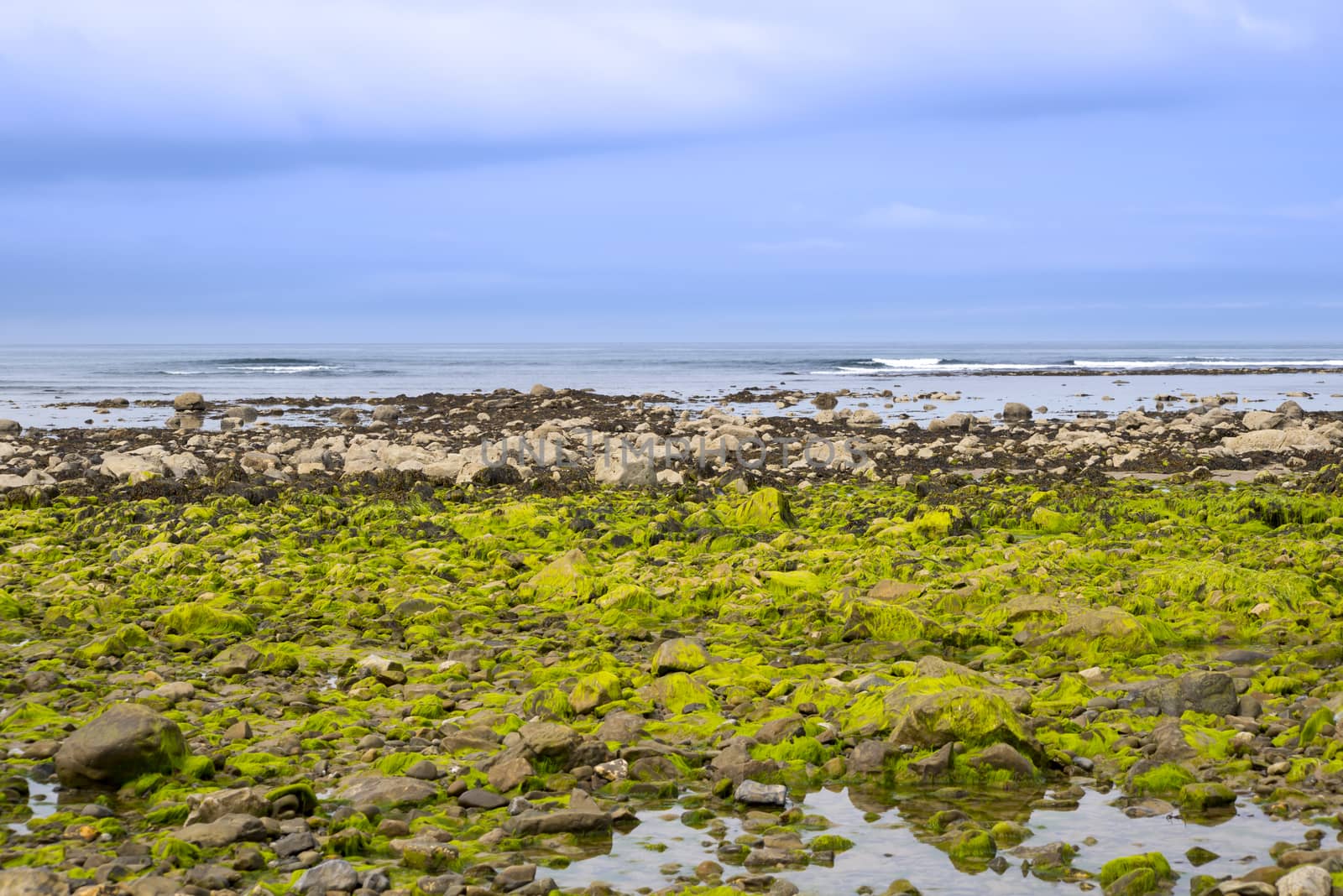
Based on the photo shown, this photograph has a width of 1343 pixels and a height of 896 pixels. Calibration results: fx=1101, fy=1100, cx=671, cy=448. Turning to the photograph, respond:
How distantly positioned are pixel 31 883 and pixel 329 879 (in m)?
1.13

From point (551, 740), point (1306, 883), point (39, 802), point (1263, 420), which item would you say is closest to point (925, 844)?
point (1306, 883)

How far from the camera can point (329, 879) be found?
4.46 meters

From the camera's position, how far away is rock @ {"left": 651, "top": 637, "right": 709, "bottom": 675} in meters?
7.54

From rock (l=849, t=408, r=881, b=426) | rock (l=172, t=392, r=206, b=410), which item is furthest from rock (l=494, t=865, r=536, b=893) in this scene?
rock (l=172, t=392, r=206, b=410)

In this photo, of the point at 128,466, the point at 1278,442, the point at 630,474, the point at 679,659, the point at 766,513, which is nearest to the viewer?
the point at 679,659

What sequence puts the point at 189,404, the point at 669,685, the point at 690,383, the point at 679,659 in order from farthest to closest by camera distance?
the point at 690,383
the point at 189,404
the point at 679,659
the point at 669,685

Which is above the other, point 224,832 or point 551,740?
point 551,740

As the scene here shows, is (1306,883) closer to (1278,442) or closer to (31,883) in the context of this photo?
(31,883)

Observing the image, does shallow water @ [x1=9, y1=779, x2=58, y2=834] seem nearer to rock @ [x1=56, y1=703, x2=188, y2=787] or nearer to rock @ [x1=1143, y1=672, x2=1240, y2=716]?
rock @ [x1=56, y1=703, x2=188, y2=787]

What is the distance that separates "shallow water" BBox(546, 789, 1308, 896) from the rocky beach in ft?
0.07

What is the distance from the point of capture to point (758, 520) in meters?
13.1

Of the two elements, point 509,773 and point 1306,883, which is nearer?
point 1306,883

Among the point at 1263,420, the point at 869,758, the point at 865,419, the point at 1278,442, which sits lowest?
the point at 869,758

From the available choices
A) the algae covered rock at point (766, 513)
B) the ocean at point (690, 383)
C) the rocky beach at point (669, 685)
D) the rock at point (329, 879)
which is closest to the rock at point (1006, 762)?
the rocky beach at point (669, 685)
